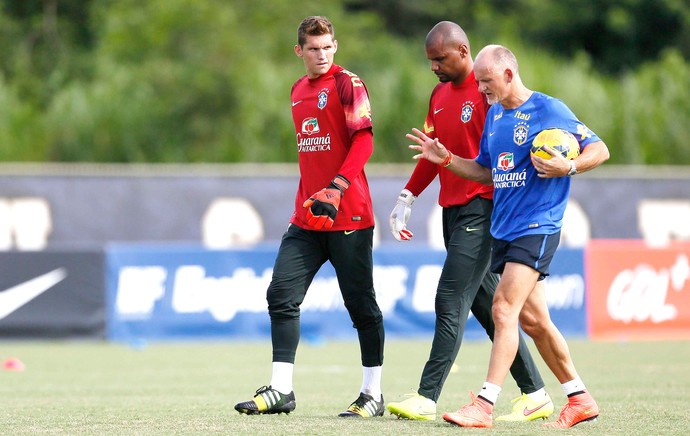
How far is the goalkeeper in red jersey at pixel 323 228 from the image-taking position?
7680 mm

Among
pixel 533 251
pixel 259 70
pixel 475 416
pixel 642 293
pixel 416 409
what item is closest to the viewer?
pixel 475 416

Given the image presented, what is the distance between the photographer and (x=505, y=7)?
44406 millimetres

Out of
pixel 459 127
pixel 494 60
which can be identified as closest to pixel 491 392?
pixel 459 127

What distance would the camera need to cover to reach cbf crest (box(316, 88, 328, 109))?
25.5 feet

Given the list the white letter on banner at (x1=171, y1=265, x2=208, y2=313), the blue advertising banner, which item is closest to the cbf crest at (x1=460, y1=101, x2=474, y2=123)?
the blue advertising banner

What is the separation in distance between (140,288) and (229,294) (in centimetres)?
122

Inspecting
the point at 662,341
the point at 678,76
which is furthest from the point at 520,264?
the point at 678,76

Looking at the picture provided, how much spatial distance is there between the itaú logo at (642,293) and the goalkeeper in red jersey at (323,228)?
10.6m

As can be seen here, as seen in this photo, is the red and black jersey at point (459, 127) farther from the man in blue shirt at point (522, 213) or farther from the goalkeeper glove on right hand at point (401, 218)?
the man in blue shirt at point (522, 213)

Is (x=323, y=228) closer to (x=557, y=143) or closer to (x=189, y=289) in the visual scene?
(x=557, y=143)

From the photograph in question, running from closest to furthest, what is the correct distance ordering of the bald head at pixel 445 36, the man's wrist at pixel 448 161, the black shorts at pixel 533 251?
the black shorts at pixel 533 251
the man's wrist at pixel 448 161
the bald head at pixel 445 36

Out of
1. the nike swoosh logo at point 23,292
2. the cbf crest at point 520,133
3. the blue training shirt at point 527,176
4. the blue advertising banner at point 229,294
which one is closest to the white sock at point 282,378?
the blue training shirt at point 527,176

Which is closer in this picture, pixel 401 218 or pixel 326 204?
pixel 326 204

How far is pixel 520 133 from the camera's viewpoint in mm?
7090
